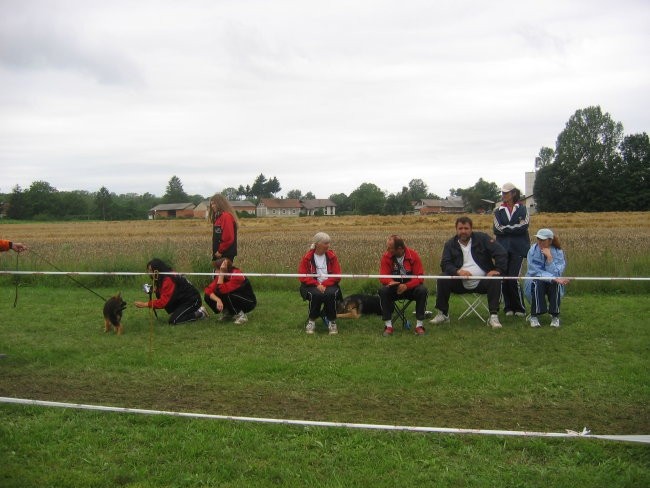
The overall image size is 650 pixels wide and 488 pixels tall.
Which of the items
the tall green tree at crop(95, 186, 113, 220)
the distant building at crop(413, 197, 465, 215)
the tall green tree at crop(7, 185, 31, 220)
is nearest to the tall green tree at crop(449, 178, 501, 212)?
the distant building at crop(413, 197, 465, 215)

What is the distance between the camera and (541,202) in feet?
214

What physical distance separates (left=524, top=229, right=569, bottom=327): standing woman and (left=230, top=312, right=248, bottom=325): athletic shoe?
4.08m

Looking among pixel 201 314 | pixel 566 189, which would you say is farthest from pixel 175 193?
pixel 201 314

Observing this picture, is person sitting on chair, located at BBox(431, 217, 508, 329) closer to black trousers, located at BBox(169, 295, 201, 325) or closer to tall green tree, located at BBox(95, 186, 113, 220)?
black trousers, located at BBox(169, 295, 201, 325)

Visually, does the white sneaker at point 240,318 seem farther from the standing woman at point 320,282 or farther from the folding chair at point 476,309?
the folding chair at point 476,309

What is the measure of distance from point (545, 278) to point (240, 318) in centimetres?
434

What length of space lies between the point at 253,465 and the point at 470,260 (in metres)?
5.45

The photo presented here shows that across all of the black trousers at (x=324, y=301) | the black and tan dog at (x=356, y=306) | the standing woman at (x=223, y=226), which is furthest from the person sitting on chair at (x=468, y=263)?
the standing woman at (x=223, y=226)

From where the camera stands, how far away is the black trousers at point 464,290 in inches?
324

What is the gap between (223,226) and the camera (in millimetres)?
8742

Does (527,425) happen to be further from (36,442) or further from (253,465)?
(36,442)

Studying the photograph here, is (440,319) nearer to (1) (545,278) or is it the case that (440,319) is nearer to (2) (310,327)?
(1) (545,278)

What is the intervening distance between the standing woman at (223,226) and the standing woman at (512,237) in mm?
4021

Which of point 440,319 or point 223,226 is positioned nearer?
point 440,319
